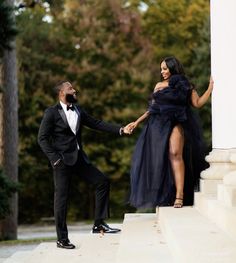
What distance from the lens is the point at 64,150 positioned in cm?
759

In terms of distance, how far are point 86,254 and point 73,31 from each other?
83.8 feet

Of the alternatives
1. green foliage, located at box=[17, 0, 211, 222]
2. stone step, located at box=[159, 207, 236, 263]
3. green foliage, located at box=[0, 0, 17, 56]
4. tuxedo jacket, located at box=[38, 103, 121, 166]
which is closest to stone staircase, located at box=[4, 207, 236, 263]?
stone step, located at box=[159, 207, 236, 263]

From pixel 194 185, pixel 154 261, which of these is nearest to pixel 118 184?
pixel 194 185

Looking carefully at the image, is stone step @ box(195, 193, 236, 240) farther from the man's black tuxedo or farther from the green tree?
the green tree

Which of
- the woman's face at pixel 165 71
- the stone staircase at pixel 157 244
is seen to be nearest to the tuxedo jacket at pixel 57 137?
the stone staircase at pixel 157 244

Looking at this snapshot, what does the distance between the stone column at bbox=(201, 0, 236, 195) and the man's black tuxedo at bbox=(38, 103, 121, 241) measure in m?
1.26

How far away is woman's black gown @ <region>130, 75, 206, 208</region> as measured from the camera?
27.5 feet

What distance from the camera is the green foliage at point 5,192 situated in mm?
15227

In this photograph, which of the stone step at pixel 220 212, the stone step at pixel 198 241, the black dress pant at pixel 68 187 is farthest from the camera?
the black dress pant at pixel 68 187

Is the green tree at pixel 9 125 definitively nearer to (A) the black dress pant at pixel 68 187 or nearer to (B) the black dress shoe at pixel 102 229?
(B) the black dress shoe at pixel 102 229

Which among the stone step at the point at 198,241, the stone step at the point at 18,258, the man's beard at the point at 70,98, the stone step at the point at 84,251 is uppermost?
the man's beard at the point at 70,98

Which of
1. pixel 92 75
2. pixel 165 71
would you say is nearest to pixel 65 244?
pixel 165 71

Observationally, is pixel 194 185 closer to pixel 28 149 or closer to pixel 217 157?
pixel 217 157

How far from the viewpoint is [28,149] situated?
29938 millimetres
